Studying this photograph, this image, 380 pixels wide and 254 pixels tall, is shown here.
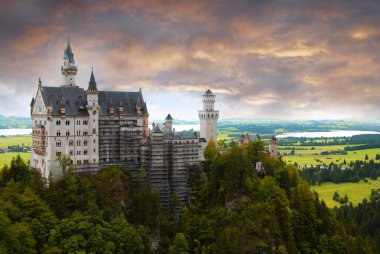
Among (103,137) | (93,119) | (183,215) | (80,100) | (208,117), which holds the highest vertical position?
(80,100)

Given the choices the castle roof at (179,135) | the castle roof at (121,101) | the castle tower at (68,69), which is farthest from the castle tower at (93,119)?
the castle roof at (179,135)

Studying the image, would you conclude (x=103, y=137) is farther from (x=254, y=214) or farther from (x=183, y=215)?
(x=254, y=214)

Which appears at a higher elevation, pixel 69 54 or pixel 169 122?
pixel 69 54

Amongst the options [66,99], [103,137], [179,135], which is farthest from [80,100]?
[179,135]

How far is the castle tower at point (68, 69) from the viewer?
11806cm

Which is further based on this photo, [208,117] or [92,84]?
[208,117]

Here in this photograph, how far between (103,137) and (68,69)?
2143 centimetres

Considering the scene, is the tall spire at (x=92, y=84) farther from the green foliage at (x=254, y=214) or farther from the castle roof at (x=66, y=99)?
the green foliage at (x=254, y=214)

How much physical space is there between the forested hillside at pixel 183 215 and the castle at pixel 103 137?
3.61 metres

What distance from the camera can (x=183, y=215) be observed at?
106625mm

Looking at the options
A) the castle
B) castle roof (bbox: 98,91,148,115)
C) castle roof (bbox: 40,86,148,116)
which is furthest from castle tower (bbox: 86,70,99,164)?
castle roof (bbox: 98,91,148,115)

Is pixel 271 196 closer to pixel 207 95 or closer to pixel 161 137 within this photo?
pixel 161 137

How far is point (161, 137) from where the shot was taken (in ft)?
365

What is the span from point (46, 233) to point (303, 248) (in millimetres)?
57151
